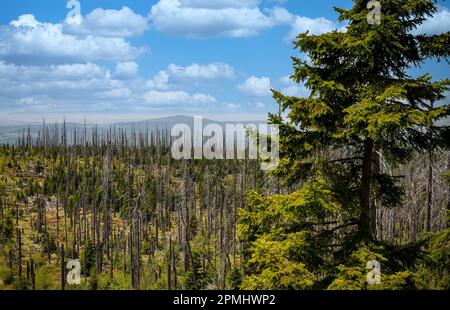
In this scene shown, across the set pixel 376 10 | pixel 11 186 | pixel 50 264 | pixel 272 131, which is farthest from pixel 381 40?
pixel 11 186

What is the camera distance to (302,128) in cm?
843

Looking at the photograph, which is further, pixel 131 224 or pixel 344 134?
pixel 131 224

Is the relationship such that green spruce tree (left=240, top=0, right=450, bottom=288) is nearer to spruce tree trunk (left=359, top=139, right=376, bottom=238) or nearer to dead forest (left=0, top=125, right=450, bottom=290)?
spruce tree trunk (left=359, top=139, right=376, bottom=238)

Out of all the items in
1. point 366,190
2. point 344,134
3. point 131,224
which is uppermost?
point 344,134

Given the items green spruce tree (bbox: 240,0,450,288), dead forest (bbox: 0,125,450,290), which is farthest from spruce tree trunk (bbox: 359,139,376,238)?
dead forest (bbox: 0,125,450,290)

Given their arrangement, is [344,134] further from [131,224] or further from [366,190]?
[131,224]

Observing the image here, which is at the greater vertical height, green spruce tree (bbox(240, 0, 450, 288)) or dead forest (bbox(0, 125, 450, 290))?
green spruce tree (bbox(240, 0, 450, 288))

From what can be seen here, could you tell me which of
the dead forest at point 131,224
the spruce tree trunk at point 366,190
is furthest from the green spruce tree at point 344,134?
the dead forest at point 131,224

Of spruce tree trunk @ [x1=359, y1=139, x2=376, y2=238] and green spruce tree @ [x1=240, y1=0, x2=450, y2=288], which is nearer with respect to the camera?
green spruce tree @ [x1=240, y1=0, x2=450, y2=288]

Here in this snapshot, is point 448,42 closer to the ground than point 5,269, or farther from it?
farther from it

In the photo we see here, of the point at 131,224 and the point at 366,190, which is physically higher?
the point at 366,190

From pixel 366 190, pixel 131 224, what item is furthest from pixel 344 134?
pixel 131 224
